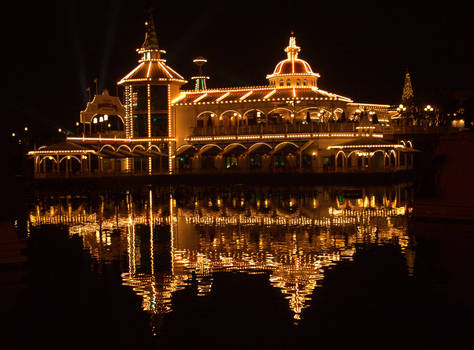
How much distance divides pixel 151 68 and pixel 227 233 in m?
41.7

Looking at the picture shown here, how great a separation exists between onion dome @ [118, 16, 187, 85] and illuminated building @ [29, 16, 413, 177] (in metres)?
0.09

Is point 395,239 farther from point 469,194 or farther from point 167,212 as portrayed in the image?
point 167,212

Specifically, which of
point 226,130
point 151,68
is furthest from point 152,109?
point 226,130

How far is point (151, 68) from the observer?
61.9 meters

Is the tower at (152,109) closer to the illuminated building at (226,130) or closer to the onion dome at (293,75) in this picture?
the illuminated building at (226,130)

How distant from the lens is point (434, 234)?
2056 centimetres

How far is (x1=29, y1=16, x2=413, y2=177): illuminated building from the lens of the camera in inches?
2253

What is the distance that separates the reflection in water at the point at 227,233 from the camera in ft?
49.7

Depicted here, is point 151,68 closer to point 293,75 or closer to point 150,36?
point 150,36

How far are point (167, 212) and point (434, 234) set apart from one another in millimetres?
12858

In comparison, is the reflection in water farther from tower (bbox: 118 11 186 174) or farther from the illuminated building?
tower (bbox: 118 11 186 174)

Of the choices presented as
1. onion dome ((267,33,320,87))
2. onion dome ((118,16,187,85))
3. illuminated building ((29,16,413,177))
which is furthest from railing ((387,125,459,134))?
onion dome ((118,16,187,85))

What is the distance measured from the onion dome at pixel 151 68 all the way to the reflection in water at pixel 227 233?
23.6 meters

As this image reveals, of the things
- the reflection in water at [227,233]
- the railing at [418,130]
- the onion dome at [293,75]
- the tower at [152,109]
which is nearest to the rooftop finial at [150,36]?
the tower at [152,109]
